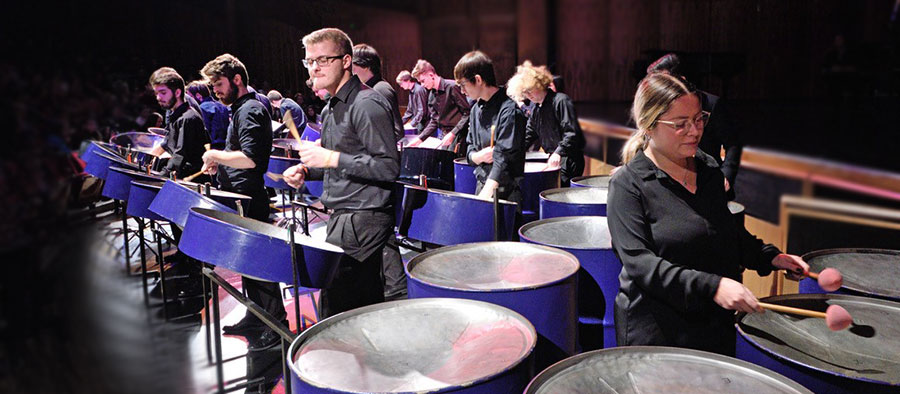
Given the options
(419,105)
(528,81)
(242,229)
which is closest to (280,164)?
(528,81)

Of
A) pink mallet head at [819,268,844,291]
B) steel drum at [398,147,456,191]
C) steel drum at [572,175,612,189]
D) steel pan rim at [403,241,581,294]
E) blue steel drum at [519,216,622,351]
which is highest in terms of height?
steel drum at [398,147,456,191]

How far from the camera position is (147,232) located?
449 centimetres

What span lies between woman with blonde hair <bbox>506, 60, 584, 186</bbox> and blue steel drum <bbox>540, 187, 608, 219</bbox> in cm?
49

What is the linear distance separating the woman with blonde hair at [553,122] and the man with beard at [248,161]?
125 centimetres

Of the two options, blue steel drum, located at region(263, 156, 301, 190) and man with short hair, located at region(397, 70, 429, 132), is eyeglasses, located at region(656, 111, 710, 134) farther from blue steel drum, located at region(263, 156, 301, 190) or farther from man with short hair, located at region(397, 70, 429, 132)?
man with short hair, located at region(397, 70, 429, 132)

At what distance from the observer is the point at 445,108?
15.2 ft

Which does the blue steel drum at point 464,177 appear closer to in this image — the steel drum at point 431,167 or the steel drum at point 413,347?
the steel drum at point 431,167

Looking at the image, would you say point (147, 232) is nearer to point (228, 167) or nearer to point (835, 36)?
point (228, 167)

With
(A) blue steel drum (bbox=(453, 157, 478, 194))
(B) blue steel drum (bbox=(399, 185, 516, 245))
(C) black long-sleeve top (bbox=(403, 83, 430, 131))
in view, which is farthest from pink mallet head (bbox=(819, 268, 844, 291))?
(C) black long-sleeve top (bbox=(403, 83, 430, 131))

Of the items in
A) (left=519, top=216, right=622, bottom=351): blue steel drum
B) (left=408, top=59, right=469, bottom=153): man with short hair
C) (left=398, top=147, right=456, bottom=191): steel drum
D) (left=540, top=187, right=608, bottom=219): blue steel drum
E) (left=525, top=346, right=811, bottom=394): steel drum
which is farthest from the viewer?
(left=408, top=59, right=469, bottom=153): man with short hair

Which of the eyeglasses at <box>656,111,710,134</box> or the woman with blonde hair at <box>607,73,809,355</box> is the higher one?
the eyeglasses at <box>656,111,710,134</box>

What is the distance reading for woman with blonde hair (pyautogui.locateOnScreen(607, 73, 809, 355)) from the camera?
1.21 meters

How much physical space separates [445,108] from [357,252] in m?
2.95

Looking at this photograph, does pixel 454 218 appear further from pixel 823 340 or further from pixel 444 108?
pixel 444 108
